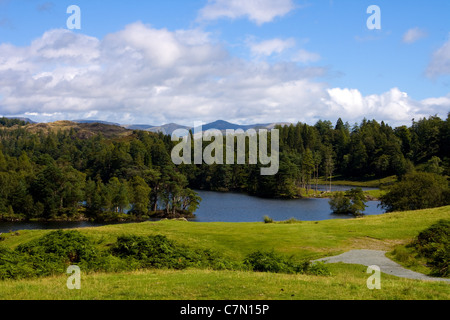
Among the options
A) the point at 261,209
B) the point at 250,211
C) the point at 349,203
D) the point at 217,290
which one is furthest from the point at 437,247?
the point at 261,209

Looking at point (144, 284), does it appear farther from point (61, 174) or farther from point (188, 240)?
point (61, 174)

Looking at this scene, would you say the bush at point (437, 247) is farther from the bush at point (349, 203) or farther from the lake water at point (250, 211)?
the bush at point (349, 203)

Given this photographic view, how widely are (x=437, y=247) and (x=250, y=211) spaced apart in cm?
7676

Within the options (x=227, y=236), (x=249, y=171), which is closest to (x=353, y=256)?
(x=227, y=236)

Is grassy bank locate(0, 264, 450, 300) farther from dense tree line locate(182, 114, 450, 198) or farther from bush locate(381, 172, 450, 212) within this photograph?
dense tree line locate(182, 114, 450, 198)

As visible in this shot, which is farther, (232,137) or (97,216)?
(232,137)

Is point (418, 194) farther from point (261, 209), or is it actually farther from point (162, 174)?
point (162, 174)

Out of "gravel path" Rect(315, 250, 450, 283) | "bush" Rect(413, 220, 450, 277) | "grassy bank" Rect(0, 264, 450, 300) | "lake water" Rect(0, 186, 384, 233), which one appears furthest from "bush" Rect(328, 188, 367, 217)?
"grassy bank" Rect(0, 264, 450, 300)

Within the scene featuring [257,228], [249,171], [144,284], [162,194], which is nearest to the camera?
[144,284]

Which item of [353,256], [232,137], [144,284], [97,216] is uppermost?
[232,137]

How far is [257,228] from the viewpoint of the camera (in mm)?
40156

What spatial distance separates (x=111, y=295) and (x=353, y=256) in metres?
20.3

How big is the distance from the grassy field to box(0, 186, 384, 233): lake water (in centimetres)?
4867
